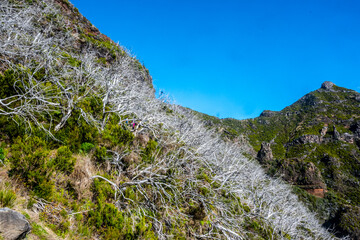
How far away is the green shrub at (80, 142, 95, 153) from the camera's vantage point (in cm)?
476

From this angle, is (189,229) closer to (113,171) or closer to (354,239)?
(113,171)

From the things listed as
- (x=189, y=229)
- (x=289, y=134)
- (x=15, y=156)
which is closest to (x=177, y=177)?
(x=189, y=229)

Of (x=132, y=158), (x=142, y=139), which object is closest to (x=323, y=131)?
(x=142, y=139)

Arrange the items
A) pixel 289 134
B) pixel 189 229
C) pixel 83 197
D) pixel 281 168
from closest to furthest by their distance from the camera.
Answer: pixel 83 197
pixel 189 229
pixel 281 168
pixel 289 134

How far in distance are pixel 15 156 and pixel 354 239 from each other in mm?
35746

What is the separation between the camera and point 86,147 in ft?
15.7

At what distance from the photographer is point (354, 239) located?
76.5 feet

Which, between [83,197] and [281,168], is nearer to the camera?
[83,197]

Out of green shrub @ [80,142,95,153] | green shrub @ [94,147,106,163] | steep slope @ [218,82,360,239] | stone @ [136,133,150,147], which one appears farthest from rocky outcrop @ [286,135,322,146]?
green shrub @ [80,142,95,153]

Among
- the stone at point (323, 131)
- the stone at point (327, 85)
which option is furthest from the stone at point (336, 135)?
the stone at point (327, 85)

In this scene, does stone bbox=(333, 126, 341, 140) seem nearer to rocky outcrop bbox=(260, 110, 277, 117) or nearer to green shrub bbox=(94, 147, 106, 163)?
rocky outcrop bbox=(260, 110, 277, 117)

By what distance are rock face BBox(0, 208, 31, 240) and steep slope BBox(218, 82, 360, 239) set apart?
35498mm

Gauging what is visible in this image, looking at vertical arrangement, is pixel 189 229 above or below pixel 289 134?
below

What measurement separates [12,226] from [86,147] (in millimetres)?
2789
